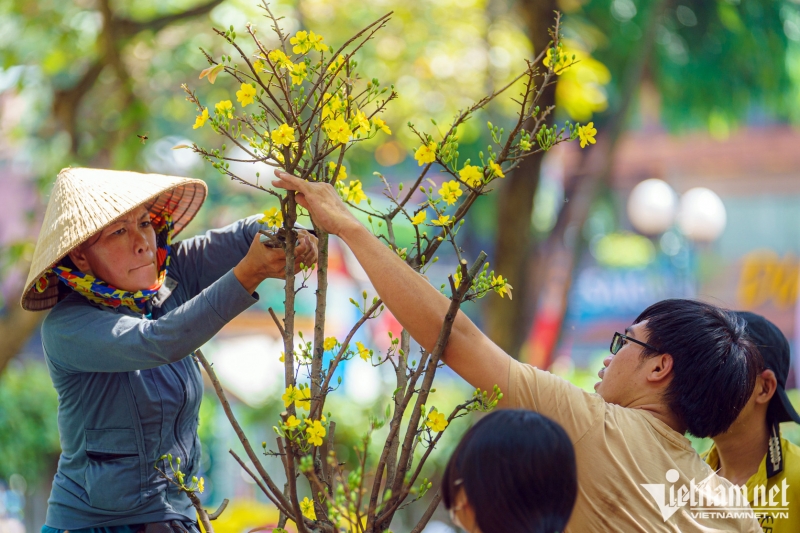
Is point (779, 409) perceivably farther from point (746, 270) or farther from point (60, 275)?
point (746, 270)

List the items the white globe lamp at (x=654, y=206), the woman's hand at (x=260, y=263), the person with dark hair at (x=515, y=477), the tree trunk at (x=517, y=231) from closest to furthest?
the person with dark hair at (x=515, y=477), the woman's hand at (x=260, y=263), the tree trunk at (x=517, y=231), the white globe lamp at (x=654, y=206)

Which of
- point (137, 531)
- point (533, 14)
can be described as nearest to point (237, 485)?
point (533, 14)

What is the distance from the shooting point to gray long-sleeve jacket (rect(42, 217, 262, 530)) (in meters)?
1.73

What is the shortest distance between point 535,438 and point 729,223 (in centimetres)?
1596

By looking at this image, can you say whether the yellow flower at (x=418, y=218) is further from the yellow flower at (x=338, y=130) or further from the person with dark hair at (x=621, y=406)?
the yellow flower at (x=338, y=130)

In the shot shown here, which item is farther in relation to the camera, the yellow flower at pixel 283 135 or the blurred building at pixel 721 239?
the blurred building at pixel 721 239

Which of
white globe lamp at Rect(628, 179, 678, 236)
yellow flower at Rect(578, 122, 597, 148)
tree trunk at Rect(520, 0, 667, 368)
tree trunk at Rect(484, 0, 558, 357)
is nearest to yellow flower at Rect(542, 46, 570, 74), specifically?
yellow flower at Rect(578, 122, 597, 148)

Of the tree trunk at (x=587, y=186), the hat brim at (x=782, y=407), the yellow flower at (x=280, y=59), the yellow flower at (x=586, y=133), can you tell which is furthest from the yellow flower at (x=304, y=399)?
the tree trunk at (x=587, y=186)

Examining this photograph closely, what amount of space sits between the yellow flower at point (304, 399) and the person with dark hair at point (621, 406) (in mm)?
228

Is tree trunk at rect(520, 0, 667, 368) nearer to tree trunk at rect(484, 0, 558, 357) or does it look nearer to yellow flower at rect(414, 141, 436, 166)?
tree trunk at rect(484, 0, 558, 357)

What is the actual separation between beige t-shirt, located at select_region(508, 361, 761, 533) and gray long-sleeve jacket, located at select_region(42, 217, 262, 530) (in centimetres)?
64

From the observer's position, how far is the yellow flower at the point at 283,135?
1.51 metres

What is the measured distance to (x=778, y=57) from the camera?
7410 millimetres

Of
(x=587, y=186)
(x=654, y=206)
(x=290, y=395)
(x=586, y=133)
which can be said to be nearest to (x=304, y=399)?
(x=290, y=395)
